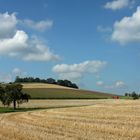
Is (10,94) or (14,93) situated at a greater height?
(14,93)

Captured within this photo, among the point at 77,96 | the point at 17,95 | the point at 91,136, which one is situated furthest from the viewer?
the point at 77,96

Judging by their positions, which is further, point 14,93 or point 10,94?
point 14,93

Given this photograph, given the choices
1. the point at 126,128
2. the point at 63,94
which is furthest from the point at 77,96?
the point at 126,128

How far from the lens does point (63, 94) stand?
129500 millimetres

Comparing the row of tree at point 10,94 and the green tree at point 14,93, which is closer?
the row of tree at point 10,94

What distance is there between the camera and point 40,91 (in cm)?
13312

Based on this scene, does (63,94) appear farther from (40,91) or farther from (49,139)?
(49,139)

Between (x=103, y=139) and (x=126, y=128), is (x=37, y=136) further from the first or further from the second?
(x=126, y=128)

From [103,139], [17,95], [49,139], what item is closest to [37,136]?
[49,139]

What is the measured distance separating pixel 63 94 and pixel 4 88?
3550 cm

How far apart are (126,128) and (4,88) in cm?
7384

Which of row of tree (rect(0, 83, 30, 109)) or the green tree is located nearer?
row of tree (rect(0, 83, 30, 109))

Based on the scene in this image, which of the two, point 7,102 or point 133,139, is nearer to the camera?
point 133,139

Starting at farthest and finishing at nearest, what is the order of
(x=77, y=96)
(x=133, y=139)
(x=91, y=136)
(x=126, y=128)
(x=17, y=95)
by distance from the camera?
1. (x=77, y=96)
2. (x=17, y=95)
3. (x=126, y=128)
4. (x=91, y=136)
5. (x=133, y=139)
